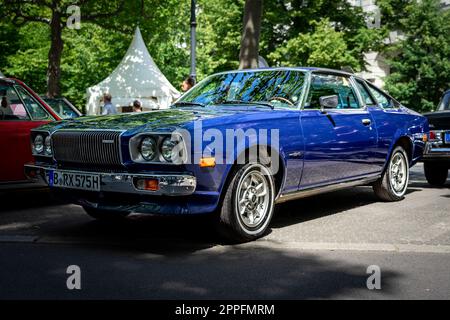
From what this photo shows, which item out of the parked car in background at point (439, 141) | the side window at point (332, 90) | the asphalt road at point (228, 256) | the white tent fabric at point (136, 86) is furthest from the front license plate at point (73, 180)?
the white tent fabric at point (136, 86)

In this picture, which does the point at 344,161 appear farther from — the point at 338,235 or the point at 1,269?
the point at 1,269

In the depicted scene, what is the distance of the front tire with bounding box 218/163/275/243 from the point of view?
5.25 m

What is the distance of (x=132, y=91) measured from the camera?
2205 centimetres

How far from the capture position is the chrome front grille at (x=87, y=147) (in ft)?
16.8

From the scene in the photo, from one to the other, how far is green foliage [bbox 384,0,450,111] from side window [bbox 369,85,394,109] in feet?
87.3

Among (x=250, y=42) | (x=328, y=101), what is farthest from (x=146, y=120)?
(x=250, y=42)

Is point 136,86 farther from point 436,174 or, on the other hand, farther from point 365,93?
point 365,93

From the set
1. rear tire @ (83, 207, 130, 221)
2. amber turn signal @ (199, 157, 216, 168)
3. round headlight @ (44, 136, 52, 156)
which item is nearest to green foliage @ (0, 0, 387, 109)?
rear tire @ (83, 207, 130, 221)

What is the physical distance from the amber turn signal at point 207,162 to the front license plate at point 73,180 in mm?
924

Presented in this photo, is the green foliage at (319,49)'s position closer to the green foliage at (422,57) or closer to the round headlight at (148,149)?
the green foliage at (422,57)

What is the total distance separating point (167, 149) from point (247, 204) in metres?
1.04

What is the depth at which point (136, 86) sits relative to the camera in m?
22.0

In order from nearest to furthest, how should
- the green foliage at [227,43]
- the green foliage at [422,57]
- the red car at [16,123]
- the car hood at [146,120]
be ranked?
1. the car hood at [146,120]
2. the red car at [16,123]
3. the green foliage at [227,43]
4. the green foliage at [422,57]

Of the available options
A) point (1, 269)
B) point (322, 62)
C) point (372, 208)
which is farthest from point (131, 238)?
point (322, 62)
